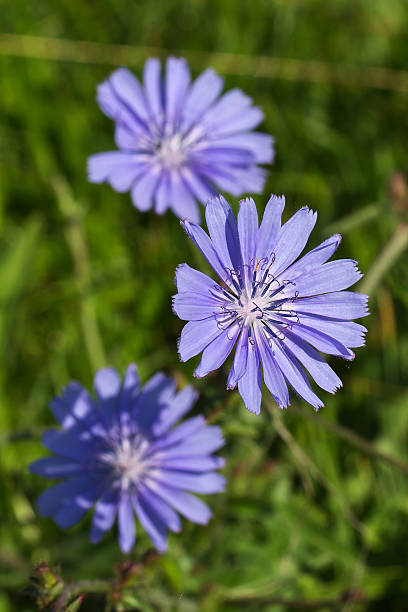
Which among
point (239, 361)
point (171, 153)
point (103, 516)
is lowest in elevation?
point (103, 516)

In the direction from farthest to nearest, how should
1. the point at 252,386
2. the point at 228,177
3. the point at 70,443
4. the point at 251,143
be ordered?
the point at 251,143 < the point at 228,177 < the point at 70,443 < the point at 252,386

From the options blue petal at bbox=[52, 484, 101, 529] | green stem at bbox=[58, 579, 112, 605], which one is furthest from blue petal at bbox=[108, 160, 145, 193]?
green stem at bbox=[58, 579, 112, 605]

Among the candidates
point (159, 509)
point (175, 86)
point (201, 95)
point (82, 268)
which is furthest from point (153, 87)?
point (159, 509)

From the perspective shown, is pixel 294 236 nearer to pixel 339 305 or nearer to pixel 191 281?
pixel 339 305

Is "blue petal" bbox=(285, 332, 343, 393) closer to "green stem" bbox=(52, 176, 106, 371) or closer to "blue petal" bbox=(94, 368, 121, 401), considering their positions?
"blue petal" bbox=(94, 368, 121, 401)

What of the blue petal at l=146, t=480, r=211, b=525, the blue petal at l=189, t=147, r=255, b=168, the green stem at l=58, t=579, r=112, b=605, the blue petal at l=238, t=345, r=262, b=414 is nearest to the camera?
the blue petal at l=238, t=345, r=262, b=414

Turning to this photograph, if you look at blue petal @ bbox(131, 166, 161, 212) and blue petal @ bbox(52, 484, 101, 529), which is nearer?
blue petal @ bbox(52, 484, 101, 529)
